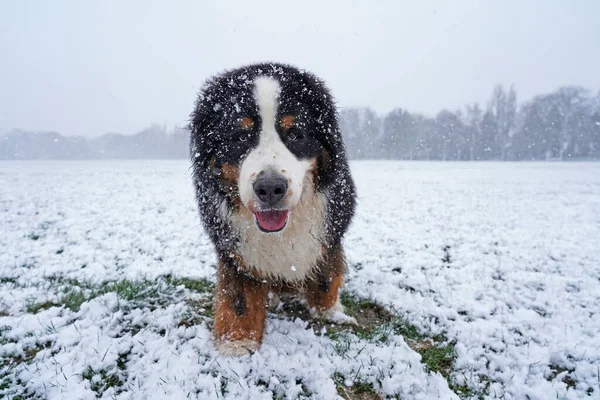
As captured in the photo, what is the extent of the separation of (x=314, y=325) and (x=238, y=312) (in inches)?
29.4

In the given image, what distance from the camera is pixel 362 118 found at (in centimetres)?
4734

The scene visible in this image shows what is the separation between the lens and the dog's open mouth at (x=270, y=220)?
223 centimetres

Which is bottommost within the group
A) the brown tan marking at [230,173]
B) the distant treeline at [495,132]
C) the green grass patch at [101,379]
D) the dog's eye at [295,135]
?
the green grass patch at [101,379]

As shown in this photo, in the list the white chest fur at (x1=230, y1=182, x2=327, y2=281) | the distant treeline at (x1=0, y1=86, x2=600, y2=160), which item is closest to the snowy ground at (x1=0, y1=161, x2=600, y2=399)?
the white chest fur at (x1=230, y1=182, x2=327, y2=281)

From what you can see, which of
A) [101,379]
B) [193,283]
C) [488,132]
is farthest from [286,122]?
[488,132]

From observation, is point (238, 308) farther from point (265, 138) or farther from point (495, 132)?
point (495, 132)

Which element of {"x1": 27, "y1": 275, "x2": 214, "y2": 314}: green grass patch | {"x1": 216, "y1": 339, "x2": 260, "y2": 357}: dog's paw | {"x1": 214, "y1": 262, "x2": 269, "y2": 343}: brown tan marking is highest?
{"x1": 214, "y1": 262, "x2": 269, "y2": 343}: brown tan marking

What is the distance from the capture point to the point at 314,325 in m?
2.90

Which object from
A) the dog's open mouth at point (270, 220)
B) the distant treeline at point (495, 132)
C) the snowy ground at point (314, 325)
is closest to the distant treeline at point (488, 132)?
the distant treeline at point (495, 132)

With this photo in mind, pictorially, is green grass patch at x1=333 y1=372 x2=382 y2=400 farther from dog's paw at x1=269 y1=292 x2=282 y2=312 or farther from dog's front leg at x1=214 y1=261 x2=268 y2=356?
dog's paw at x1=269 y1=292 x2=282 y2=312

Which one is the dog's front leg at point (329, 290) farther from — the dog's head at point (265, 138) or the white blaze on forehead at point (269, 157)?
the white blaze on forehead at point (269, 157)

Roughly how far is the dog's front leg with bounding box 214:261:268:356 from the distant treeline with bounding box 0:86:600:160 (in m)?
42.3

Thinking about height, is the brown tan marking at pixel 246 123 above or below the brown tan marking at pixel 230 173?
above

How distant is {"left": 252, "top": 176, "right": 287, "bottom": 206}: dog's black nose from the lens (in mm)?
1994
